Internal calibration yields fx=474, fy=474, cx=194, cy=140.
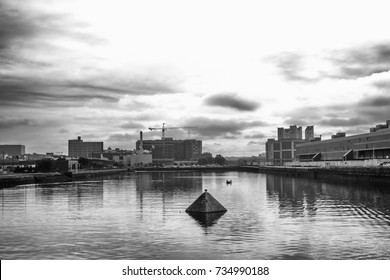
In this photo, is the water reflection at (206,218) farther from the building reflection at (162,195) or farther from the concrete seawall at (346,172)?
the concrete seawall at (346,172)

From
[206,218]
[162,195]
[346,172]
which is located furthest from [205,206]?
[346,172]

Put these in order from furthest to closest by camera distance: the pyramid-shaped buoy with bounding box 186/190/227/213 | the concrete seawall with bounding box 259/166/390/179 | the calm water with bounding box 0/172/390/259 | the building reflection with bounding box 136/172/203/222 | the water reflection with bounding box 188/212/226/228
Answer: the concrete seawall with bounding box 259/166/390/179 → the building reflection with bounding box 136/172/203/222 → the pyramid-shaped buoy with bounding box 186/190/227/213 → the water reflection with bounding box 188/212/226/228 → the calm water with bounding box 0/172/390/259

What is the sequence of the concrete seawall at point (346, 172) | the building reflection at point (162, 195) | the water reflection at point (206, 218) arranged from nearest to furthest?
the water reflection at point (206, 218), the building reflection at point (162, 195), the concrete seawall at point (346, 172)

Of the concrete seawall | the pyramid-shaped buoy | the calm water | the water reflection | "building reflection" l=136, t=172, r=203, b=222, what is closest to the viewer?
the calm water

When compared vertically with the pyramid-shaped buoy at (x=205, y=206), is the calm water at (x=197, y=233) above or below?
below

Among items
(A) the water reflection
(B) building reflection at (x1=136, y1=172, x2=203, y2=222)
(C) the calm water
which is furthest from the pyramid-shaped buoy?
(B) building reflection at (x1=136, y1=172, x2=203, y2=222)

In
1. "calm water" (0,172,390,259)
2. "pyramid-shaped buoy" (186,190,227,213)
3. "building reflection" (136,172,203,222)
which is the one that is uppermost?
"pyramid-shaped buoy" (186,190,227,213)

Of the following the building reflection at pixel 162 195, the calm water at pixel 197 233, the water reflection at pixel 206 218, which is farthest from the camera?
the building reflection at pixel 162 195

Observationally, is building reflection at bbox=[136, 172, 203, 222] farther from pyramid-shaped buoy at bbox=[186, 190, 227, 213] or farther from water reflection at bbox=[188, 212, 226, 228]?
water reflection at bbox=[188, 212, 226, 228]

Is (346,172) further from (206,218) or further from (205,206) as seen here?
(206,218)

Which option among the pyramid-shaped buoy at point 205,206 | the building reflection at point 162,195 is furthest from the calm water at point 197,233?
the building reflection at point 162,195
